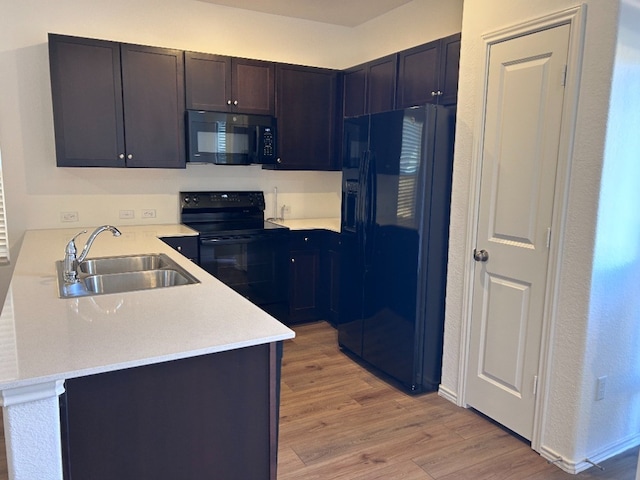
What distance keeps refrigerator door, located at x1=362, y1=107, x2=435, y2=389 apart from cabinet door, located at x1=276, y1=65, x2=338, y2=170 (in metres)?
1.16

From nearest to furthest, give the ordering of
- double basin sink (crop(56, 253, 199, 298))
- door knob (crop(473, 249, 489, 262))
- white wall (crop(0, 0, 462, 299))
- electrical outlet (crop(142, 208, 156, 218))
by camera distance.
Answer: double basin sink (crop(56, 253, 199, 298)), door knob (crop(473, 249, 489, 262)), white wall (crop(0, 0, 462, 299)), electrical outlet (crop(142, 208, 156, 218))

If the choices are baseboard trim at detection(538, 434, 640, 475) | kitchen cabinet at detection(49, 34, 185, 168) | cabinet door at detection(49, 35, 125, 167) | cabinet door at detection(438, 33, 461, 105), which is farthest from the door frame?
cabinet door at detection(49, 35, 125, 167)

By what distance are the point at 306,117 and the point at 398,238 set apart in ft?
5.54

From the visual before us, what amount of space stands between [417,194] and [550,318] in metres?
1.00

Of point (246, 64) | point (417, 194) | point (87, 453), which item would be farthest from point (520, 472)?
point (246, 64)

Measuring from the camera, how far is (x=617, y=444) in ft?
7.80

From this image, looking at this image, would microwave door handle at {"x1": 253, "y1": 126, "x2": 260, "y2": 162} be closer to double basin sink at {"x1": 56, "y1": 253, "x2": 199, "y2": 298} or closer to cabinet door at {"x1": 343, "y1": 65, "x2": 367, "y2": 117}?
cabinet door at {"x1": 343, "y1": 65, "x2": 367, "y2": 117}

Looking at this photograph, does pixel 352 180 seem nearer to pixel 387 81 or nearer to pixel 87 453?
pixel 387 81

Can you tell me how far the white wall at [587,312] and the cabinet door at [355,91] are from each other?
4.76 ft

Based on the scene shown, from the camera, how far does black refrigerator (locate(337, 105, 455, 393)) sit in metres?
2.82

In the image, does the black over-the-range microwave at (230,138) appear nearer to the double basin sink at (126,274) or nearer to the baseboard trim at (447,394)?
the double basin sink at (126,274)

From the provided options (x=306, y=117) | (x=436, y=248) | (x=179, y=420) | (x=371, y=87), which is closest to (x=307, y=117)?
(x=306, y=117)

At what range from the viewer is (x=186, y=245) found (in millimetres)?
3506

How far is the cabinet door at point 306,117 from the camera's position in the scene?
4027mm
